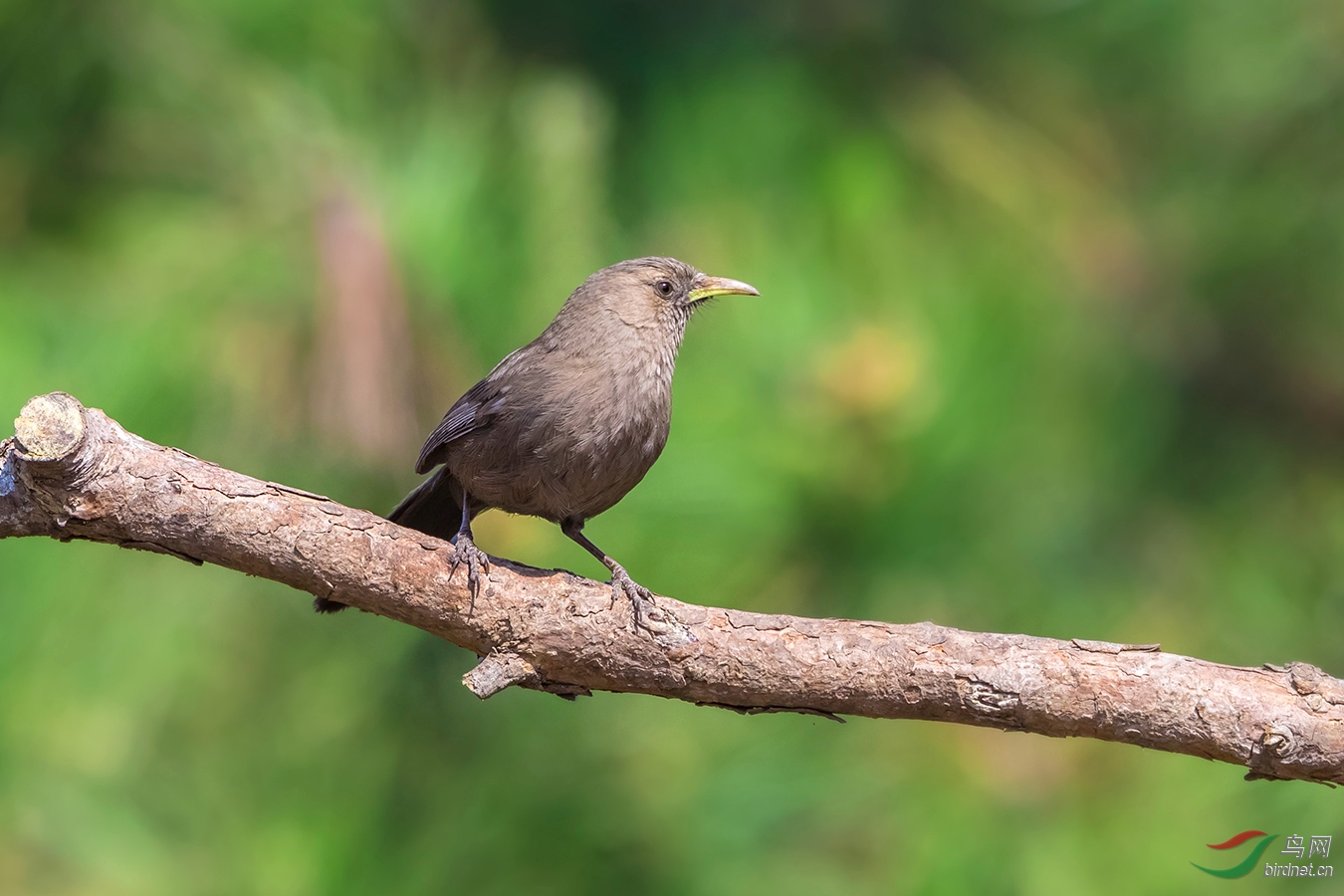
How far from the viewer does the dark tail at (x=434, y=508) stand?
3311mm

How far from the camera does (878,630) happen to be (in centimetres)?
250

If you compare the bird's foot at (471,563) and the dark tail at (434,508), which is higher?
the dark tail at (434,508)

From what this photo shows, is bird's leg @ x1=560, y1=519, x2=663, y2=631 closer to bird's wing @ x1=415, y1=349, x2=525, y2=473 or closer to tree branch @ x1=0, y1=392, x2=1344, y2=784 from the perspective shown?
tree branch @ x1=0, y1=392, x2=1344, y2=784

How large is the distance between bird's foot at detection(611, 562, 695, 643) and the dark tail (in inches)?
34.1

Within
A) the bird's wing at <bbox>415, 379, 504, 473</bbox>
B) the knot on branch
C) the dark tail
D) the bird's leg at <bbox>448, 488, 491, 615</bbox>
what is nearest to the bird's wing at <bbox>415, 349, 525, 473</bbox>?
the bird's wing at <bbox>415, 379, 504, 473</bbox>

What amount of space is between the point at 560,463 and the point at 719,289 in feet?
2.31

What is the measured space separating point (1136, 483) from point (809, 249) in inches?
44.9

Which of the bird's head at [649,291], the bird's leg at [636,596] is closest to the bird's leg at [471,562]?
the bird's leg at [636,596]

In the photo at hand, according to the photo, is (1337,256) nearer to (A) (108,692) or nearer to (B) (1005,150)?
(B) (1005,150)

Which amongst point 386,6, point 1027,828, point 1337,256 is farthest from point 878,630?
point 386,6

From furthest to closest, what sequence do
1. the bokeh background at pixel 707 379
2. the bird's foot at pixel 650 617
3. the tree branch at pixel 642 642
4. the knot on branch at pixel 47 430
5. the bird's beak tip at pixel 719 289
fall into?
1. the bird's beak tip at pixel 719 289
2. the bokeh background at pixel 707 379
3. the bird's foot at pixel 650 617
4. the tree branch at pixel 642 642
5. the knot on branch at pixel 47 430

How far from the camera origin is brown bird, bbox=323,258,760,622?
3039 millimetres

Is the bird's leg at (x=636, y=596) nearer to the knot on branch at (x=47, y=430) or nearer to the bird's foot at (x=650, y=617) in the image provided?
the bird's foot at (x=650, y=617)

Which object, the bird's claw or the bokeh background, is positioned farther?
the bokeh background
